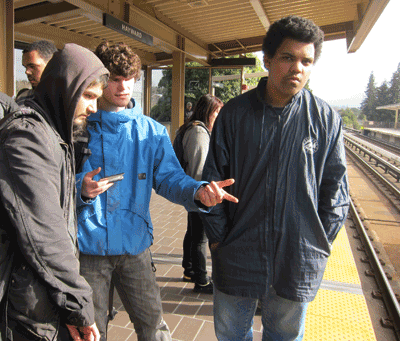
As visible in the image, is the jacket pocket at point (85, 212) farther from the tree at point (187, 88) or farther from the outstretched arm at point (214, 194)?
the tree at point (187, 88)

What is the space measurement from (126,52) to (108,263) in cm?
119

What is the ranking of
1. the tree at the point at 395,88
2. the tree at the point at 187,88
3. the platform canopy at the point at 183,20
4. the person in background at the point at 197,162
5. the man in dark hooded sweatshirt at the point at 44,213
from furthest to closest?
the tree at the point at 395,88 < the tree at the point at 187,88 < the platform canopy at the point at 183,20 < the person in background at the point at 197,162 < the man in dark hooded sweatshirt at the point at 44,213

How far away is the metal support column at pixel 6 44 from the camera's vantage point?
4172mm

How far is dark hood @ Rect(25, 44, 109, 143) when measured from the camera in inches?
54.2

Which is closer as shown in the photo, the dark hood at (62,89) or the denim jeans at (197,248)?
the dark hood at (62,89)

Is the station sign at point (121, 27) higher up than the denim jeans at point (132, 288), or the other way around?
the station sign at point (121, 27)

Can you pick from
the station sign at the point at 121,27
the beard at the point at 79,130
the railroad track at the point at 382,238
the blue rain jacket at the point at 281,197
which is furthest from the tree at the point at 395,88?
the beard at the point at 79,130

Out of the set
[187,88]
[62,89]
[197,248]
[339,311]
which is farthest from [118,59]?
[187,88]

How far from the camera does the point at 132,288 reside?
1977mm

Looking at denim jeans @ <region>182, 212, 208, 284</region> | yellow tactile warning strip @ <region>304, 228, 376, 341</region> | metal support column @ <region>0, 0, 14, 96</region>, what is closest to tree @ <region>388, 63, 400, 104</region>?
yellow tactile warning strip @ <region>304, 228, 376, 341</region>

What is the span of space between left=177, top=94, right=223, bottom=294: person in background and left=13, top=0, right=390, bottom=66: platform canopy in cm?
324

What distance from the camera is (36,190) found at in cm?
120

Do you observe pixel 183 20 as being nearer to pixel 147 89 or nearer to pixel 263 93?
pixel 147 89

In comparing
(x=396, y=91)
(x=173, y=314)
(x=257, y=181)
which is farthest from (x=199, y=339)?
(x=396, y=91)
